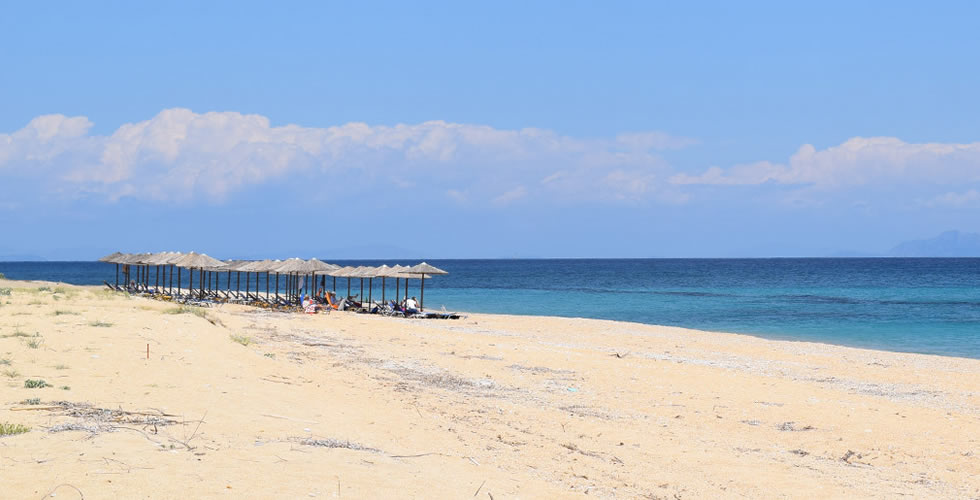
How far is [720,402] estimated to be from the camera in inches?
448

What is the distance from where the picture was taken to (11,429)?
6.05 meters

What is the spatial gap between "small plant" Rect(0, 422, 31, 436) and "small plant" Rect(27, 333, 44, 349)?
4.99m

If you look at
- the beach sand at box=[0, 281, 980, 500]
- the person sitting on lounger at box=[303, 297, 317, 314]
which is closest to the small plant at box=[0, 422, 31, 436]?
the beach sand at box=[0, 281, 980, 500]

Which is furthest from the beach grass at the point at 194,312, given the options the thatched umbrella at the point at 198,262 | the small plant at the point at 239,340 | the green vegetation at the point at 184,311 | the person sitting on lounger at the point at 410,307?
the thatched umbrella at the point at 198,262

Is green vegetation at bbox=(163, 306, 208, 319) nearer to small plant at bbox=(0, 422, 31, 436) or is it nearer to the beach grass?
the beach grass

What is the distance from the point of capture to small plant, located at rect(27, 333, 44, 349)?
1061cm

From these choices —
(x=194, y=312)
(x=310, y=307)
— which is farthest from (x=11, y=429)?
(x=310, y=307)

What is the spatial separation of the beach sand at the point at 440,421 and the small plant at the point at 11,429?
10 centimetres

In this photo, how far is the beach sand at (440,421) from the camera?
18.7 feet

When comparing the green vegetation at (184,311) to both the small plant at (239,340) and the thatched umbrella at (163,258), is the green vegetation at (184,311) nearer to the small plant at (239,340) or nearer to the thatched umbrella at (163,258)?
the small plant at (239,340)

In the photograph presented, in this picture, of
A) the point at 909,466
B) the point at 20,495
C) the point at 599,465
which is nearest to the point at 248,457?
the point at 20,495

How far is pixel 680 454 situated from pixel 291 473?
170 inches

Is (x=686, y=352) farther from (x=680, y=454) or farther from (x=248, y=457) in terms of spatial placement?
(x=248, y=457)

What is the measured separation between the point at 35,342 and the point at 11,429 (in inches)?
219
